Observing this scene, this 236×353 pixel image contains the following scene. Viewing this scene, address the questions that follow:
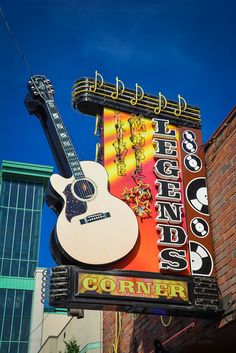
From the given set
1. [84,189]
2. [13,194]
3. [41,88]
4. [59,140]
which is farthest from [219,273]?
[13,194]

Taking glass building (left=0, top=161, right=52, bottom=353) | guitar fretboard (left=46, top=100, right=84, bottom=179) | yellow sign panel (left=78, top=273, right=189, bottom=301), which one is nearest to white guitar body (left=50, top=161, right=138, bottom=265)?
guitar fretboard (left=46, top=100, right=84, bottom=179)

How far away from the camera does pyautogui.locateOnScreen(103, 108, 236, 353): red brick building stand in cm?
930

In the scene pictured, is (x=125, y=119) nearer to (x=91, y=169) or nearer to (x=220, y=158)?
(x=91, y=169)

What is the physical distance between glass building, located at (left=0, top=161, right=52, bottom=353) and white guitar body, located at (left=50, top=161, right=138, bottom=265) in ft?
173

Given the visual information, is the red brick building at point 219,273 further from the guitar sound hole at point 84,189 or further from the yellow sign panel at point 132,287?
the guitar sound hole at point 84,189

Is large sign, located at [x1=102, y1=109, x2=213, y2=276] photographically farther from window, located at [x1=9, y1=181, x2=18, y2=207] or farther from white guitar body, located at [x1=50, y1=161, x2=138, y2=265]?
window, located at [x1=9, y1=181, x2=18, y2=207]

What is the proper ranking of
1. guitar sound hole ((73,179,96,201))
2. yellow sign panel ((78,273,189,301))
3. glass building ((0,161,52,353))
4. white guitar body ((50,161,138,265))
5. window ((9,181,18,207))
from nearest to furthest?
yellow sign panel ((78,273,189,301))
white guitar body ((50,161,138,265))
guitar sound hole ((73,179,96,201))
glass building ((0,161,52,353))
window ((9,181,18,207))

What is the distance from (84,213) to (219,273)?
259 centimetres

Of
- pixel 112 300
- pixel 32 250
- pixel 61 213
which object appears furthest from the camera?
pixel 32 250

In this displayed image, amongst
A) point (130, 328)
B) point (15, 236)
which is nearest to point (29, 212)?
point (15, 236)

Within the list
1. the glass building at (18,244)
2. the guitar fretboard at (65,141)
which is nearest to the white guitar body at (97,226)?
the guitar fretboard at (65,141)

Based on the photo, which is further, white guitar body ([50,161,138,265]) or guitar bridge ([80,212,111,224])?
guitar bridge ([80,212,111,224])

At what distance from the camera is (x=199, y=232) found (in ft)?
33.9

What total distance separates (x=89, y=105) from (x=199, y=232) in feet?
11.8
